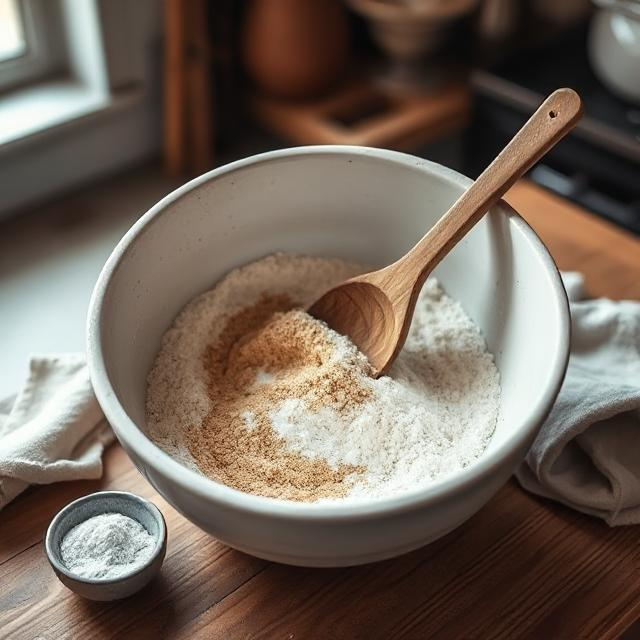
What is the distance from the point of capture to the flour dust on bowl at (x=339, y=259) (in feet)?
1.86

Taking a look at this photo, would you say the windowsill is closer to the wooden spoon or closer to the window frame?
the window frame

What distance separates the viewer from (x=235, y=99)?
4.52ft

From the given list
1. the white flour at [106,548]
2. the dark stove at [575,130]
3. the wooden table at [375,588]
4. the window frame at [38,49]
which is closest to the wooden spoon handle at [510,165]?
the wooden table at [375,588]

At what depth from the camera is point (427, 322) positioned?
2.73ft

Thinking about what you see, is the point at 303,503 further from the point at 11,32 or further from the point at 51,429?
the point at 11,32

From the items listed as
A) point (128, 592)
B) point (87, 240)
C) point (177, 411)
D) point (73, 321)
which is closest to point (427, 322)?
point (177, 411)

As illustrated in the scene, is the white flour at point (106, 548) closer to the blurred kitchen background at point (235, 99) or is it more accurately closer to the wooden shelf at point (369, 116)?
the blurred kitchen background at point (235, 99)

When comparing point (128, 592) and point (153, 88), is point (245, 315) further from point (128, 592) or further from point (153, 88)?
point (153, 88)

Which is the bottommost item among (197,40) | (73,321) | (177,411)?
(73,321)

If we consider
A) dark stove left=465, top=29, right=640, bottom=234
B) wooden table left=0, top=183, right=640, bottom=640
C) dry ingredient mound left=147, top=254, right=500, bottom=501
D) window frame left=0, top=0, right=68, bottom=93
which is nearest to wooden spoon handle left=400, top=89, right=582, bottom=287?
dry ingredient mound left=147, top=254, right=500, bottom=501

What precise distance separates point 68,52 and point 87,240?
0.28m

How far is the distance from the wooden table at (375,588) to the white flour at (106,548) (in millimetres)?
34

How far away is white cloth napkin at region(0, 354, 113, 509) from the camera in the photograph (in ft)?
2.40

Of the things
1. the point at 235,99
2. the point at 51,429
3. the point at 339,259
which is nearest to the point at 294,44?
the point at 235,99
